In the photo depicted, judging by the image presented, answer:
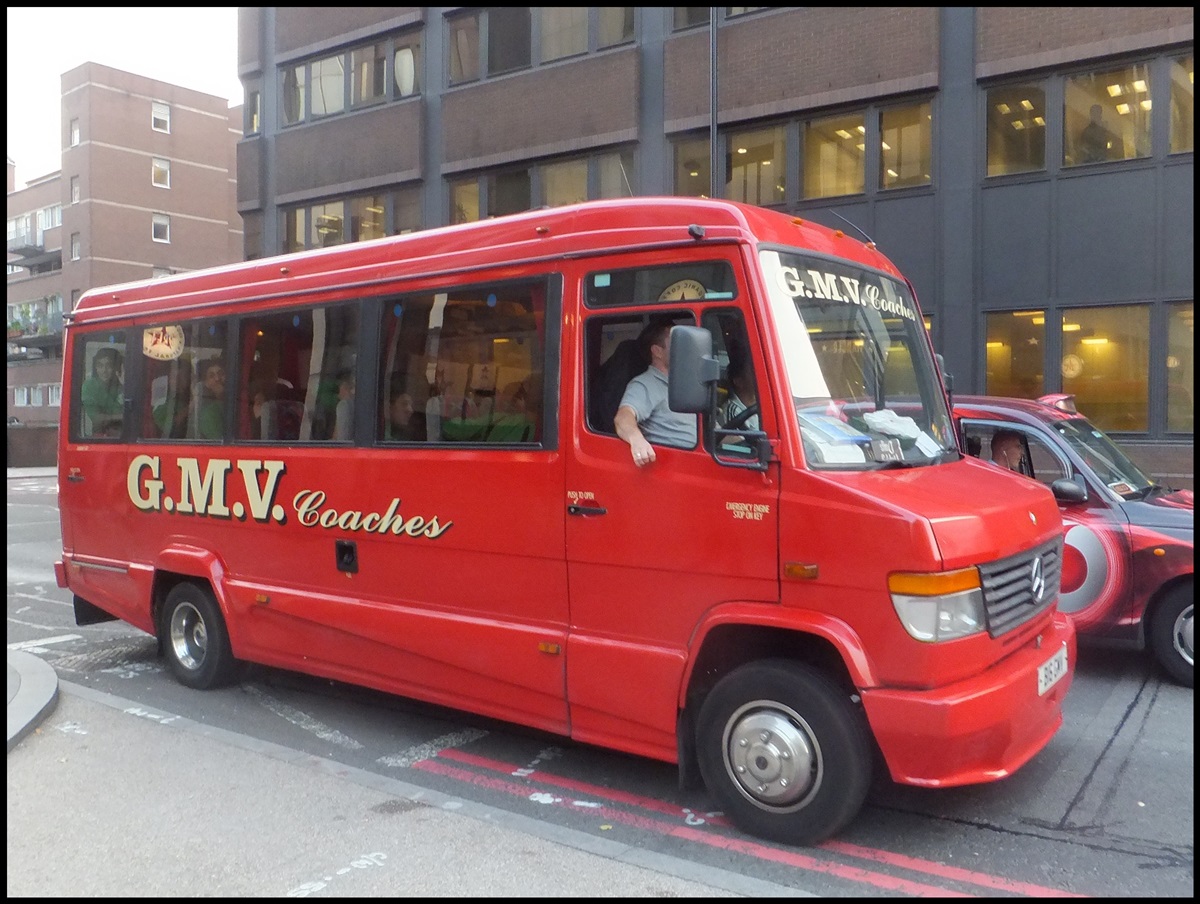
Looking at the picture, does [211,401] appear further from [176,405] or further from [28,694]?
[28,694]

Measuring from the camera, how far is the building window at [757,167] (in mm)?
17328

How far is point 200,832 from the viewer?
469cm

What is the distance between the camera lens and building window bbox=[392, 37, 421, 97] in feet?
71.3

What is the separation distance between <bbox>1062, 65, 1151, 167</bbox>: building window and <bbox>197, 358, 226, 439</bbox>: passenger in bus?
12698 mm

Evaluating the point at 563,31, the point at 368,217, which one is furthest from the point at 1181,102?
the point at 368,217

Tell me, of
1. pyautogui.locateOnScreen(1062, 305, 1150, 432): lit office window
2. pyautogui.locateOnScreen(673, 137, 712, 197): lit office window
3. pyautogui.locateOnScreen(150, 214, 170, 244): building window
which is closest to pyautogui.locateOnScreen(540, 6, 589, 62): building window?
pyautogui.locateOnScreen(673, 137, 712, 197): lit office window

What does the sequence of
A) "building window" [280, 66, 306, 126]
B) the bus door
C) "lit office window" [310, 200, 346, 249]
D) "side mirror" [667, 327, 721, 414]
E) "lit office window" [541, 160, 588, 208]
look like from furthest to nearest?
"building window" [280, 66, 306, 126], "lit office window" [310, 200, 346, 249], "lit office window" [541, 160, 588, 208], the bus door, "side mirror" [667, 327, 721, 414]

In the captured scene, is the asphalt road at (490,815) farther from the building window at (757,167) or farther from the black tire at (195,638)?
the building window at (757,167)

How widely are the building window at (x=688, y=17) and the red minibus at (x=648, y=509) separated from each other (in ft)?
42.7

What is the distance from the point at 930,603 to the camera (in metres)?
4.09

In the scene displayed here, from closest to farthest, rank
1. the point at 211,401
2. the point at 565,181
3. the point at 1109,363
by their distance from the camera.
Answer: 1. the point at 211,401
2. the point at 1109,363
3. the point at 565,181

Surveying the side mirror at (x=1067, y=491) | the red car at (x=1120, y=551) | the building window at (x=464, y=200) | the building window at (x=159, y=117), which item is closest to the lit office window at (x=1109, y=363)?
the red car at (x=1120, y=551)

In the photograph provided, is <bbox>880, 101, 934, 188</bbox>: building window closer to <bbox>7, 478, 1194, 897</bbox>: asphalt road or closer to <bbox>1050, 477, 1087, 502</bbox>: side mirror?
<bbox>1050, 477, 1087, 502</bbox>: side mirror

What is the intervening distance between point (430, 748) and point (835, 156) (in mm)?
13459
